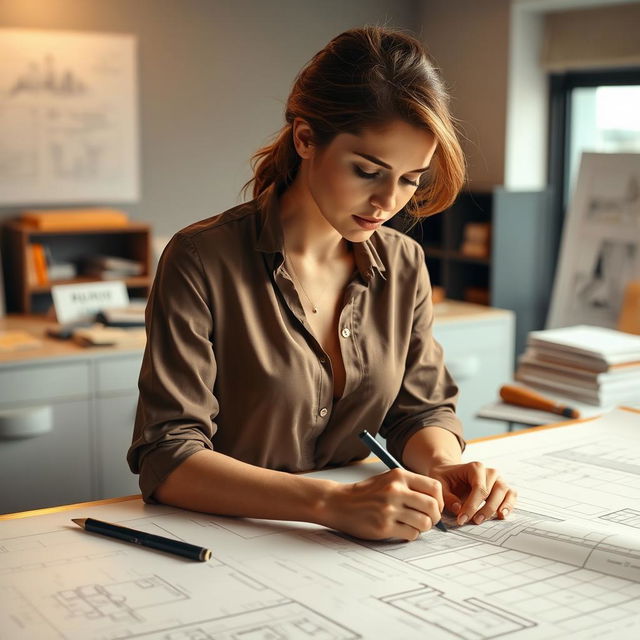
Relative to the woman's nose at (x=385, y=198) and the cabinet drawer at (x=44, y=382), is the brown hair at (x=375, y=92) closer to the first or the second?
the woman's nose at (x=385, y=198)

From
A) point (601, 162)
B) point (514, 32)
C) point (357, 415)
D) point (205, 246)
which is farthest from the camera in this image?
point (514, 32)

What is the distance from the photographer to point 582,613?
3.37 ft

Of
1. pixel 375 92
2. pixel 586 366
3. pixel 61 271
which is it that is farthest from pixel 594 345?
pixel 61 271

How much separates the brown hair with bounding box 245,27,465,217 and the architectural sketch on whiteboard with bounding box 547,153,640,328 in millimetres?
1770

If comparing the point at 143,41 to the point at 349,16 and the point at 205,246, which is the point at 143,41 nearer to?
the point at 349,16

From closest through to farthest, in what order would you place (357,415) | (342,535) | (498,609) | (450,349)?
1. (498,609)
2. (342,535)
3. (357,415)
4. (450,349)

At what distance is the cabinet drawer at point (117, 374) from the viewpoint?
289cm

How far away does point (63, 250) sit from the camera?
3635 millimetres

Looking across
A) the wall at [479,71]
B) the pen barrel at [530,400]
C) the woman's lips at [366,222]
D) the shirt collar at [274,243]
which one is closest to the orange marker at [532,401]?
the pen barrel at [530,400]

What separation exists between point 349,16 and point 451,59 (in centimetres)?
48

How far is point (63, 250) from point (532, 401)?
6.58ft

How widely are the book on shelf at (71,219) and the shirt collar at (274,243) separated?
1.95 m

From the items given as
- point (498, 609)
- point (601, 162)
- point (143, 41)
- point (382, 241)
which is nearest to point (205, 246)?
point (382, 241)

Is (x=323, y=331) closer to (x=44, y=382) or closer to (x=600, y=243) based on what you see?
(x=44, y=382)
